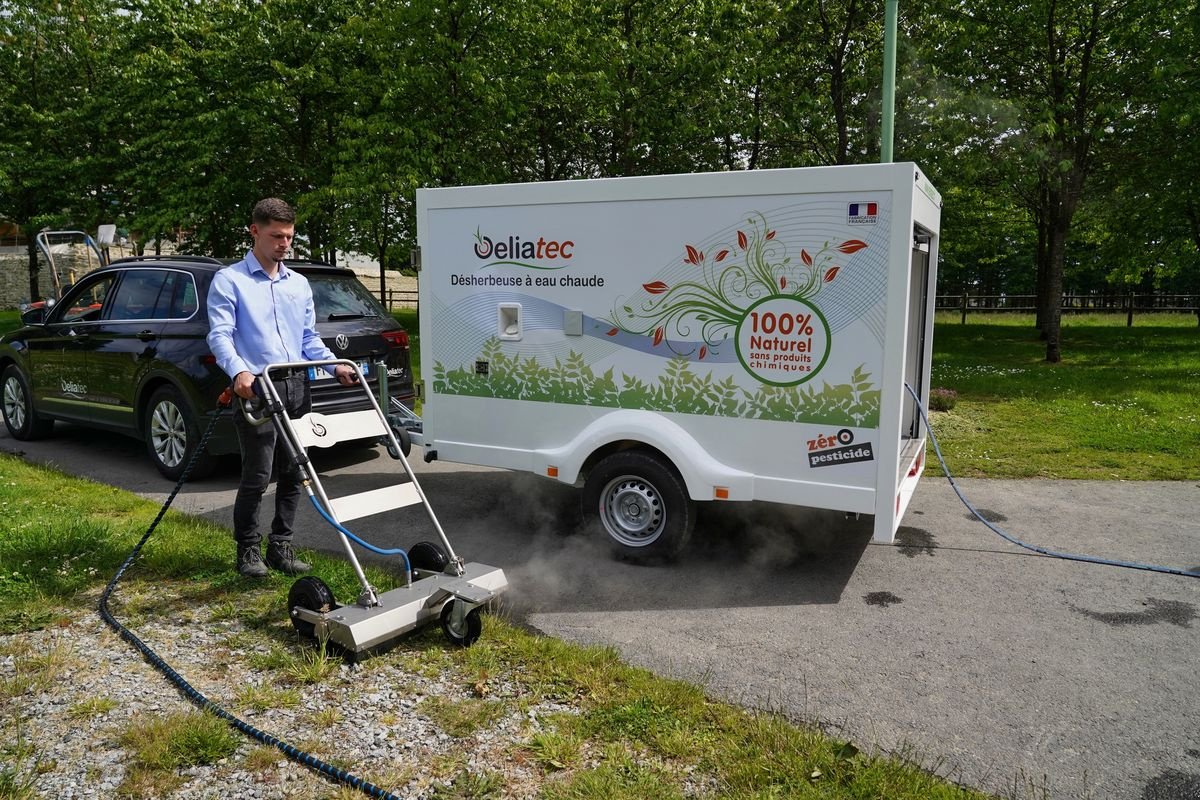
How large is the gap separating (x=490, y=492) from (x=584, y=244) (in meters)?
2.63

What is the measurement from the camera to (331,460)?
8305 millimetres

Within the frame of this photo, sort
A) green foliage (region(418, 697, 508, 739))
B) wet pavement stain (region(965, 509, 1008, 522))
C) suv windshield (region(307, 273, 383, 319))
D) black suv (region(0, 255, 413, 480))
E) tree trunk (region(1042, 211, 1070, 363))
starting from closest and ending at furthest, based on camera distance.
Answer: green foliage (region(418, 697, 508, 739)), wet pavement stain (region(965, 509, 1008, 522)), black suv (region(0, 255, 413, 480)), suv windshield (region(307, 273, 383, 319)), tree trunk (region(1042, 211, 1070, 363))

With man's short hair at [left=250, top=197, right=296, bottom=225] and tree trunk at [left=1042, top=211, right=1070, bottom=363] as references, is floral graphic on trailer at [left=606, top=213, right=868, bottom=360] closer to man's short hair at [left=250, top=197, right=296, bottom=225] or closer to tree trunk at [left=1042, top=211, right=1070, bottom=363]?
man's short hair at [left=250, top=197, right=296, bottom=225]

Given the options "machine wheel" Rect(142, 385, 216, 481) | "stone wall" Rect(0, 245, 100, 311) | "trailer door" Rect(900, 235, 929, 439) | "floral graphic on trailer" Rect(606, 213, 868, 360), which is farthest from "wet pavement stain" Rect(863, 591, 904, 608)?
"stone wall" Rect(0, 245, 100, 311)

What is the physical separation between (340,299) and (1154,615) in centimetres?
643

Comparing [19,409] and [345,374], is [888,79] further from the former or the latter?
[19,409]

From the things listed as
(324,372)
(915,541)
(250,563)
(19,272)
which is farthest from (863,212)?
(19,272)

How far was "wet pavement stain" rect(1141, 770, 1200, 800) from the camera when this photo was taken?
3.00 metres

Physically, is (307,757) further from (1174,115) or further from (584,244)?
(1174,115)

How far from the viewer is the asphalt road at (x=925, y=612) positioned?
3.38m

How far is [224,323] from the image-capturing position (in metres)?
4.34

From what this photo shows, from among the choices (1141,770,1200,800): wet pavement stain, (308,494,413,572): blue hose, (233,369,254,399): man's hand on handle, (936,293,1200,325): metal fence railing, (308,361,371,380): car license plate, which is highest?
(936,293,1200,325): metal fence railing

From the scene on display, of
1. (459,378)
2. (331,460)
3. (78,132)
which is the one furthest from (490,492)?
(78,132)

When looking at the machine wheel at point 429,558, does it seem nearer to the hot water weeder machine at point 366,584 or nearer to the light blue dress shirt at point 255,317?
the hot water weeder machine at point 366,584
